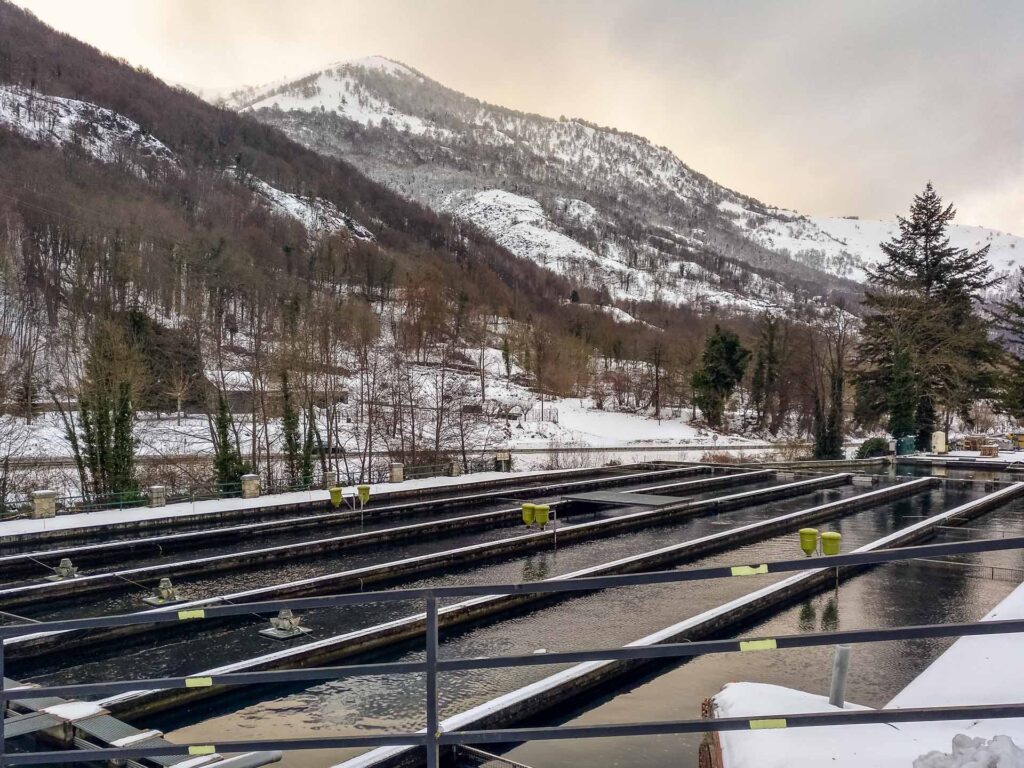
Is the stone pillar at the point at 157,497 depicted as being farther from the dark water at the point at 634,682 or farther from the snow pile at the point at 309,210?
the snow pile at the point at 309,210

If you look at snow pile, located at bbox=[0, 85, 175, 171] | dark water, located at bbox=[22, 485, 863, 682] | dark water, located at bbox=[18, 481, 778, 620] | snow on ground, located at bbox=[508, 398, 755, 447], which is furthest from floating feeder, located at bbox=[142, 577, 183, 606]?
snow pile, located at bbox=[0, 85, 175, 171]

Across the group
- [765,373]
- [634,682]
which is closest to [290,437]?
[634,682]

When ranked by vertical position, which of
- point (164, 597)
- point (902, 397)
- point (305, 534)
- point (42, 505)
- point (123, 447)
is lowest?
point (305, 534)

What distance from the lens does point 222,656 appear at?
26.7 ft

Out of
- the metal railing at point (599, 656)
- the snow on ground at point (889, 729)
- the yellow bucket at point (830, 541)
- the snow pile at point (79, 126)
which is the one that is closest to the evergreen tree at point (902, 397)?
the yellow bucket at point (830, 541)

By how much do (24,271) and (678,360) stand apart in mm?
43880

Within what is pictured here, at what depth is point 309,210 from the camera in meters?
104

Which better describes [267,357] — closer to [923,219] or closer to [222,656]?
[222,656]

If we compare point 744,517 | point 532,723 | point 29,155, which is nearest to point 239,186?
point 29,155

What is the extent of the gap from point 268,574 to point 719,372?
39.4m

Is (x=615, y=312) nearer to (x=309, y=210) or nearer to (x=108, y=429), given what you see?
(x=309, y=210)

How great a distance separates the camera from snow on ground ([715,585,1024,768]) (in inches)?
133

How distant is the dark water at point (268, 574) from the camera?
1027 cm

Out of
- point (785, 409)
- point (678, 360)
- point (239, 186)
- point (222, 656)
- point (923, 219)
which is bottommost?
point (222, 656)
